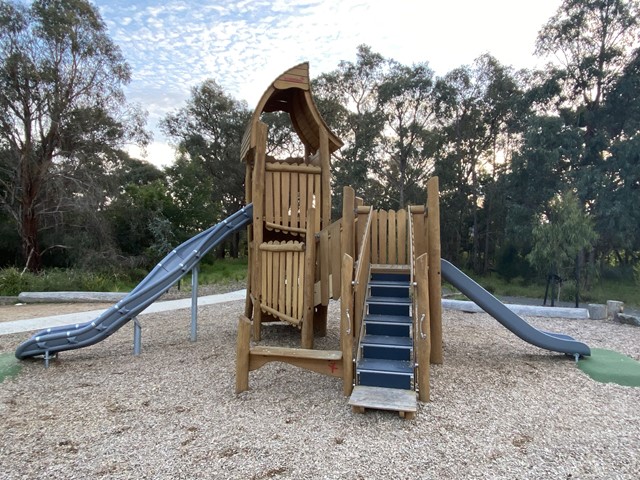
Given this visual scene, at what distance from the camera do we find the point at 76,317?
9.12 metres

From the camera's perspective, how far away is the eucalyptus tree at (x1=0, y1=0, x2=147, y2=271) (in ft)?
56.3

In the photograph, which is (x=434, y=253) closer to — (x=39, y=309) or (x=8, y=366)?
(x=8, y=366)

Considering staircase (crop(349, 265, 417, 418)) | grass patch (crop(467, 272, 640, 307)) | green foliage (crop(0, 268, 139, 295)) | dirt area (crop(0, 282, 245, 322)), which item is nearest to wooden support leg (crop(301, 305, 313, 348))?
staircase (crop(349, 265, 417, 418))

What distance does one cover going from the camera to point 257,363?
4477mm

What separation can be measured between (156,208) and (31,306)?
12.6m

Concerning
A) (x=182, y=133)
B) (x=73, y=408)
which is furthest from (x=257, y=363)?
(x=182, y=133)

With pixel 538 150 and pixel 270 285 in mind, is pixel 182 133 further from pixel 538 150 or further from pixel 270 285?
pixel 270 285

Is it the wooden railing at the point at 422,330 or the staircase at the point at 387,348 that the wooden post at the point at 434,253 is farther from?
the wooden railing at the point at 422,330

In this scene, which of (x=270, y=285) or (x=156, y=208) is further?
(x=156, y=208)

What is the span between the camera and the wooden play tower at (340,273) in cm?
414

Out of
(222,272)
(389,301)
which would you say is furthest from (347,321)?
(222,272)

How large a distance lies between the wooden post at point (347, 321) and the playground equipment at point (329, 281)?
0.4 inches

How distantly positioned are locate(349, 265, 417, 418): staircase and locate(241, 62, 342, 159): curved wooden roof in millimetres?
2774

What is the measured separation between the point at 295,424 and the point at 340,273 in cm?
228
